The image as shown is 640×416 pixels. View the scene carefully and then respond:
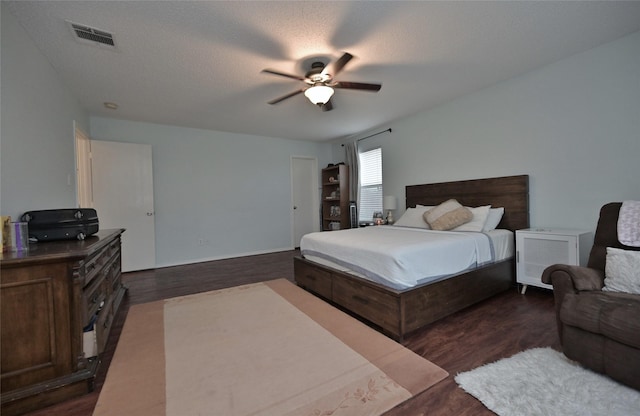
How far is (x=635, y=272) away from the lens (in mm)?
1547

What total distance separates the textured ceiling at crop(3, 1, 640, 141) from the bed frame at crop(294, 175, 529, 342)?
138 centimetres

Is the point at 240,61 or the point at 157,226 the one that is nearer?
the point at 240,61

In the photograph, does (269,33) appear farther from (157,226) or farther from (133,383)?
(157,226)

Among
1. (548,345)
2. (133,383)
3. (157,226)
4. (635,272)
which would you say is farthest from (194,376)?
(157,226)

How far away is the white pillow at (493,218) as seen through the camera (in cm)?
320

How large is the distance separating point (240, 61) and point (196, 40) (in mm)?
437

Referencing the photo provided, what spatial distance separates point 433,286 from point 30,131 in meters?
3.50

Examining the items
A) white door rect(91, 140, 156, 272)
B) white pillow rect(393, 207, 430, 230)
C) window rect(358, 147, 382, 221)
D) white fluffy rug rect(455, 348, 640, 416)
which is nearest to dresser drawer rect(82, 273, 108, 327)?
white fluffy rug rect(455, 348, 640, 416)

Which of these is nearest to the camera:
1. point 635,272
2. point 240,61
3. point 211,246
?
point 635,272

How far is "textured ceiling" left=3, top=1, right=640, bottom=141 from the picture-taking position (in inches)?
75.6

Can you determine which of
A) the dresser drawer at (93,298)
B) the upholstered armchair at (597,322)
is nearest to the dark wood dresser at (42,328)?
the dresser drawer at (93,298)

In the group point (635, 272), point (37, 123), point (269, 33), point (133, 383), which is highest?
point (269, 33)

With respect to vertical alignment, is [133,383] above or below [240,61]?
below

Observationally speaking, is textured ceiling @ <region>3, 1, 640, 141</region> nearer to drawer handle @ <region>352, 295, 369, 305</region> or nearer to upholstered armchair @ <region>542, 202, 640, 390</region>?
upholstered armchair @ <region>542, 202, 640, 390</region>
